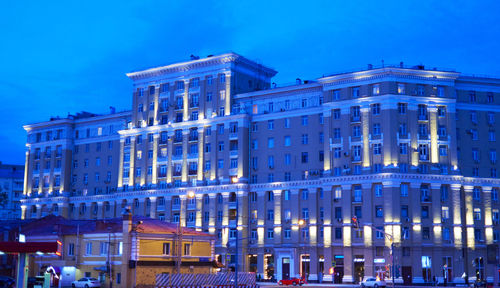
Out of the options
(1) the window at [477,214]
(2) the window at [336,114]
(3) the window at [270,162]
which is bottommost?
(1) the window at [477,214]

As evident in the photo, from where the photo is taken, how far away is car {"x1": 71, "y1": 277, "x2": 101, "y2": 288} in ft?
264

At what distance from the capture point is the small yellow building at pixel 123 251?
76.1 meters

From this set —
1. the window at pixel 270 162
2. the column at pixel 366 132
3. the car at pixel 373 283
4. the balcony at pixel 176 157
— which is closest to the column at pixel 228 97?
the window at pixel 270 162

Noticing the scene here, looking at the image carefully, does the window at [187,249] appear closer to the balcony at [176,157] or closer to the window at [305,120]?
the window at [305,120]

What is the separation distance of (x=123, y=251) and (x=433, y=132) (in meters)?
53.6

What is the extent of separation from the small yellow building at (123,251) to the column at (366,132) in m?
29.3

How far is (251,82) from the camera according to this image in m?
126

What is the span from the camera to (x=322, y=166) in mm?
110562

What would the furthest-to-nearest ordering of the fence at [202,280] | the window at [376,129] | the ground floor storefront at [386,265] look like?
the window at [376,129] < the ground floor storefront at [386,265] < the fence at [202,280]

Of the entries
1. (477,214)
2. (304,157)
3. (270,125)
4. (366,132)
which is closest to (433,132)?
(366,132)

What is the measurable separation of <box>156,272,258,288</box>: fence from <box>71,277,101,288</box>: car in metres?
17.6

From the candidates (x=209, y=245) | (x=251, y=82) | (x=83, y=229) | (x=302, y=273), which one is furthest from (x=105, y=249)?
(x=251, y=82)

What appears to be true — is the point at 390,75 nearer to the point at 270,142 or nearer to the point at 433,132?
the point at 433,132

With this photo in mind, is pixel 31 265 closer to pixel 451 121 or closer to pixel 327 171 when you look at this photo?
pixel 327 171
